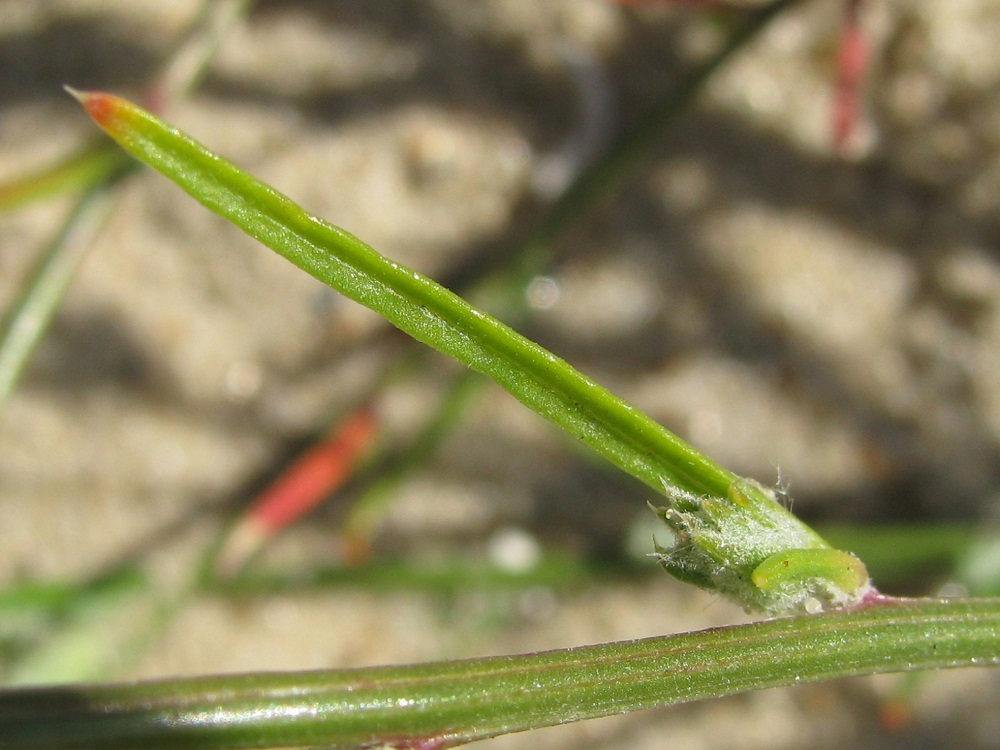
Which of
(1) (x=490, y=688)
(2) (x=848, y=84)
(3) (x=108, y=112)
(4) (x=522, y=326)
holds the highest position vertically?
(2) (x=848, y=84)

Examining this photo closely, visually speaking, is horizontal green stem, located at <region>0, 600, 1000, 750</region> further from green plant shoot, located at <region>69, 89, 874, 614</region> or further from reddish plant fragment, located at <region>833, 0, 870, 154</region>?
reddish plant fragment, located at <region>833, 0, 870, 154</region>

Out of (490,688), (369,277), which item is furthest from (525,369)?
(490,688)

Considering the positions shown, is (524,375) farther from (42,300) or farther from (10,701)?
(42,300)

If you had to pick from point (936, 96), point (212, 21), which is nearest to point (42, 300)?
point (212, 21)

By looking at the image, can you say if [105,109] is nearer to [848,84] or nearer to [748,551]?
[748,551]

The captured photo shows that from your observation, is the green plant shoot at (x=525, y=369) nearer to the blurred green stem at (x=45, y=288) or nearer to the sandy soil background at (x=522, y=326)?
the blurred green stem at (x=45, y=288)

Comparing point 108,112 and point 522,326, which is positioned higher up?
point 522,326

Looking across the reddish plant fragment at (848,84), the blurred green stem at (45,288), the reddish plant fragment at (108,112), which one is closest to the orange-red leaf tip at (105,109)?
the reddish plant fragment at (108,112)
